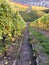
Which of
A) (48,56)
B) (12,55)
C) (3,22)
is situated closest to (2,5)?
(3,22)

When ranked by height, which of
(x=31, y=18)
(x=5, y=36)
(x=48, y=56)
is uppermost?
(x=5, y=36)

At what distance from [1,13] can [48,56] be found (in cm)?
535

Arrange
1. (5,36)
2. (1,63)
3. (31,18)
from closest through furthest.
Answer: (1,63) → (5,36) → (31,18)

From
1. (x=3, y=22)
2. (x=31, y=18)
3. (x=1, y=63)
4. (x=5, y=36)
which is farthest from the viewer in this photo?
(x=31, y=18)

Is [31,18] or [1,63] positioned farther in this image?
[31,18]

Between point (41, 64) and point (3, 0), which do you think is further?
point (3, 0)

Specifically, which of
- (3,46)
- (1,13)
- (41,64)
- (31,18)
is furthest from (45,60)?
(31,18)

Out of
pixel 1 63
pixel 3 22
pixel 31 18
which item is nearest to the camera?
pixel 1 63

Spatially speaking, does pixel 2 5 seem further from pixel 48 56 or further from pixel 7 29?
pixel 48 56

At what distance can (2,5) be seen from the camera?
21906 mm

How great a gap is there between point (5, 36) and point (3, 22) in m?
1.96

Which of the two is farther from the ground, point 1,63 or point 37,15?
point 1,63

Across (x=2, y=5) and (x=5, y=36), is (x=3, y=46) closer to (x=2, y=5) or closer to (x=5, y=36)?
(x=5, y=36)

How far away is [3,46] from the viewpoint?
22.0 meters
